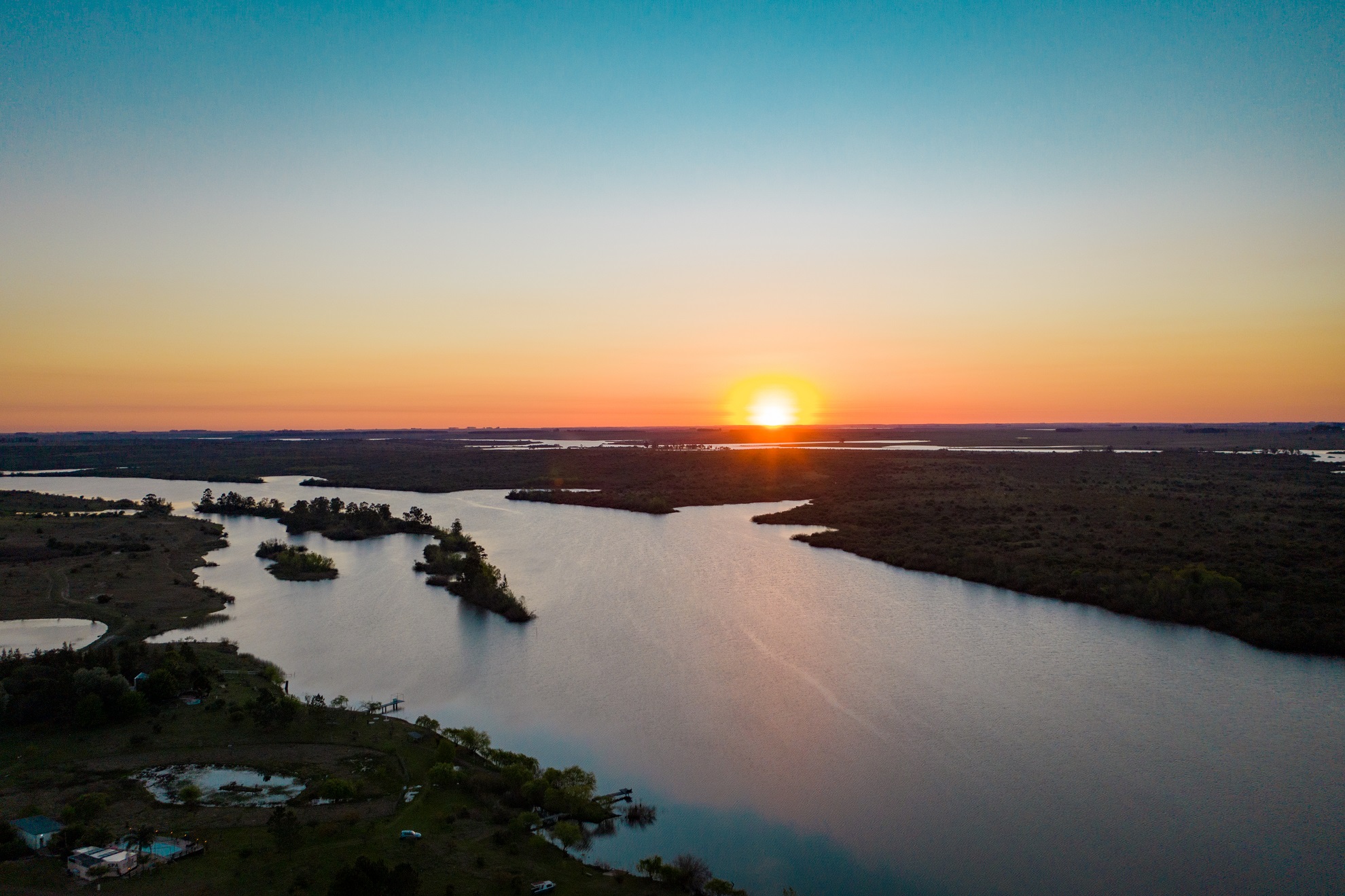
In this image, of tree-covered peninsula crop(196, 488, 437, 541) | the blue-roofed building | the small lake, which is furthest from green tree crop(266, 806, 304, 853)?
tree-covered peninsula crop(196, 488, 437, 541)

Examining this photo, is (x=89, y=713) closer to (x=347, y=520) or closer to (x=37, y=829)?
(x=37, y=829)

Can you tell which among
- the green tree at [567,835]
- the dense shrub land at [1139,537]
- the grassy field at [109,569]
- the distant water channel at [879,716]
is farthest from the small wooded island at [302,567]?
the green tree at [567,835]

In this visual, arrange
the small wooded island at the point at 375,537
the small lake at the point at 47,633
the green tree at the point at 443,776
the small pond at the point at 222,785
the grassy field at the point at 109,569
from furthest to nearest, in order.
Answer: the small wooded island at the point at 375,537 → the grassy field at the point at 109,569 → the small lake at the point at 47,633 → the green tree at the point at 443,776 → the small pond at the point at 222,785

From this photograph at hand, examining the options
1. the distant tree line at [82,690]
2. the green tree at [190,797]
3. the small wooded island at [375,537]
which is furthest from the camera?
the small wooded island at [375,537]

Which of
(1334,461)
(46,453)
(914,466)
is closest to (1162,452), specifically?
(1334,461)

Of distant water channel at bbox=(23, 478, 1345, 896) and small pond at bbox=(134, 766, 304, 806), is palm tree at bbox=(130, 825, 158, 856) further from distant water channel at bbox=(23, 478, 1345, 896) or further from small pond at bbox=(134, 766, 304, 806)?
distant water channel at bbox=(23, 478, 1345, 896)

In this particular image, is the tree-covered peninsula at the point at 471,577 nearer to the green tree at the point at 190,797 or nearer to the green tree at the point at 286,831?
the green tree at the point at 190,797

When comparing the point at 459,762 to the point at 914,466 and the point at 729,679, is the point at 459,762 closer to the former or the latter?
the point at 729,679
